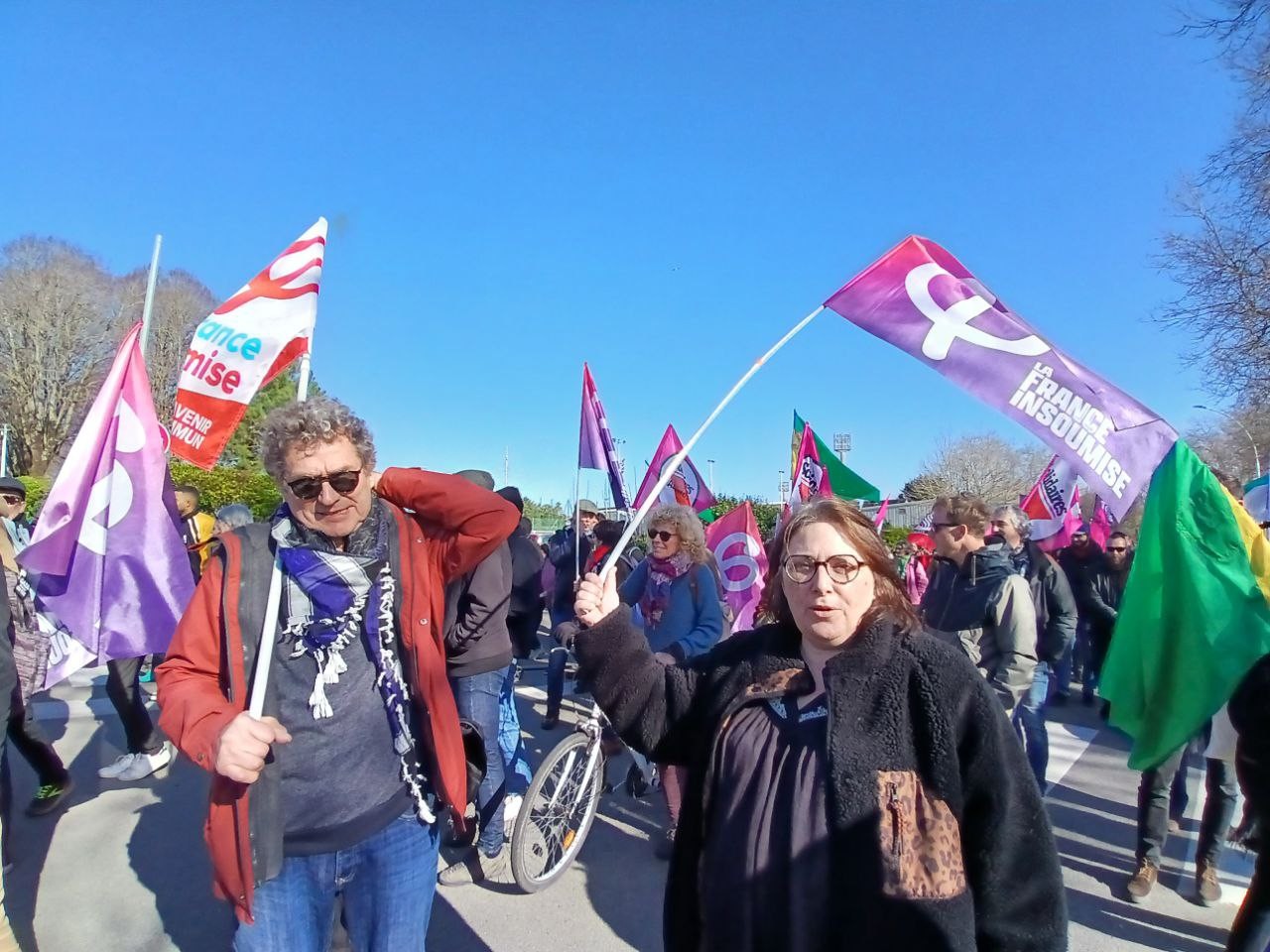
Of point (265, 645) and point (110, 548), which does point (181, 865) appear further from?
point (265, 645)

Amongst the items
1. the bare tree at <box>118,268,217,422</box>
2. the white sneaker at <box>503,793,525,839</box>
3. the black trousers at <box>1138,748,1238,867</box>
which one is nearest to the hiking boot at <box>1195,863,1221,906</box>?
the black trousers at <box>1138,748,1238,867</box>

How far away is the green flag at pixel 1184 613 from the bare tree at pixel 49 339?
115 ft

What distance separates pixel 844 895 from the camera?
1414 millimetres

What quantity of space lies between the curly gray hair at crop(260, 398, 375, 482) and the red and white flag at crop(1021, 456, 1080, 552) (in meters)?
8.71

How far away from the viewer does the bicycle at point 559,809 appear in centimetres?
360

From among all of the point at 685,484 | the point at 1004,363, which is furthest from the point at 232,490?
the point at 1004,363

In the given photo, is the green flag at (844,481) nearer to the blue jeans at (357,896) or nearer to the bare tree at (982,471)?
the blue jeans at (357,896)

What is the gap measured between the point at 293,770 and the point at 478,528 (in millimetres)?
732

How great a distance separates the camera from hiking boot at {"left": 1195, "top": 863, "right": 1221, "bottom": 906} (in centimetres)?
363

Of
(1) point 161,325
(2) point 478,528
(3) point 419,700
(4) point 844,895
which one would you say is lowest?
(4) point 844,895

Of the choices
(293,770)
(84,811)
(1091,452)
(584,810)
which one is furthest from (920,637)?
(84,811)

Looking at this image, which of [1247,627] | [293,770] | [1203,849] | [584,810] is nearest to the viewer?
[293,770]

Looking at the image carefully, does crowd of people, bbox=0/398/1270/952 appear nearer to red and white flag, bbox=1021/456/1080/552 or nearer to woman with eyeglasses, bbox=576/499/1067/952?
woman with eyeglasses, bbox=576/499/1067/952

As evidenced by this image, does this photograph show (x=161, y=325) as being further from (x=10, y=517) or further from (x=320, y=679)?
(x=320, y=679)
